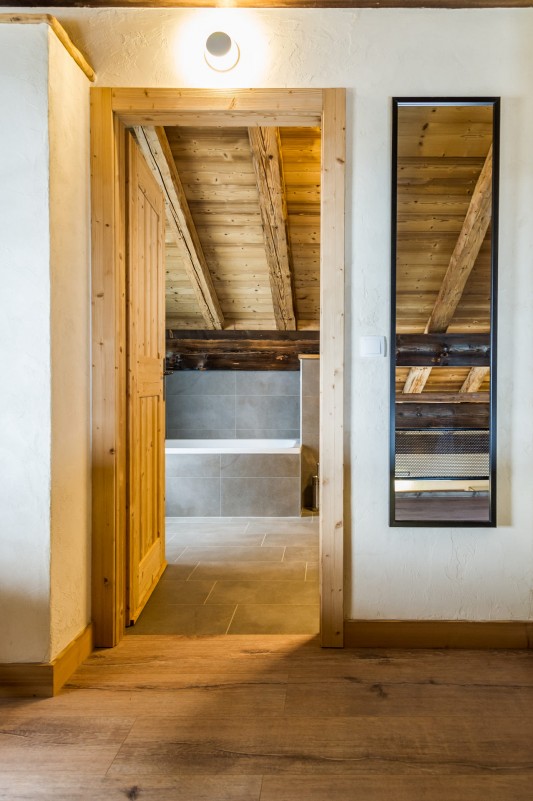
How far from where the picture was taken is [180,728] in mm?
1664

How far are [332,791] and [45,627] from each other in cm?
106

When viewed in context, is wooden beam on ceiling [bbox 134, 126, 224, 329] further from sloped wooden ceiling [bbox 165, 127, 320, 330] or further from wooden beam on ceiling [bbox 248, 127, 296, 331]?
wooden beam on ceiling [bbox 248, 127, 296, 331]

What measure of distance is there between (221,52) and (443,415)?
2.21m

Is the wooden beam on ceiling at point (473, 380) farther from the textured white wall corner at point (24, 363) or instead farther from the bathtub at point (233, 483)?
the textured white wall corner at point (24, 363)

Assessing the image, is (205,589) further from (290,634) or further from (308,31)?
(308,31)

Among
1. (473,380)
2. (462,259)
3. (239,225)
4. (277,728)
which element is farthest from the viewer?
(473,380)

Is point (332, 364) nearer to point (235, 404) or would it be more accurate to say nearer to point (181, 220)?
point (181, 220)

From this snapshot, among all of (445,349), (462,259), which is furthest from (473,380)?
(462,259)

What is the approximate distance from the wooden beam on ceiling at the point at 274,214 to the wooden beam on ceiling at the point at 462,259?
4.14 feet

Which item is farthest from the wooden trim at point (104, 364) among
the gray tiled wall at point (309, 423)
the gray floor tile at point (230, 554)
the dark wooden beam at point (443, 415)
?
the gray tiled wall at point (309, 423)

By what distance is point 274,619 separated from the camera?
98.4 inches

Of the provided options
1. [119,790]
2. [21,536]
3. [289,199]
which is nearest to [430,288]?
[289,199]

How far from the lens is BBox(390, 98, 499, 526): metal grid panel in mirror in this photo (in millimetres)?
2227

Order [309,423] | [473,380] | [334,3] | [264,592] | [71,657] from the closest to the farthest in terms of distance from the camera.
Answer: [71,657]
[334,3]
[264,592]
[309,423]
[473,380]
